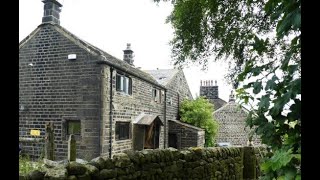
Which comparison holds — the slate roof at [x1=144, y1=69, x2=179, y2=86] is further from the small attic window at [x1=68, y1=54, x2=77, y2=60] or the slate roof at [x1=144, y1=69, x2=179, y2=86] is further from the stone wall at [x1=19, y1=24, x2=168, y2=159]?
the small attic window at [x1=68, y1=54, x2=77, y2=60]

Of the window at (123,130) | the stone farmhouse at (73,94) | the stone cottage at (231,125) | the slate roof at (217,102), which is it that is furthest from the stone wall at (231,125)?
the window at (123,130)

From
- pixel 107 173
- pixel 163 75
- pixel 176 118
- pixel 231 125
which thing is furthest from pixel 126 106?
pixel 231 125

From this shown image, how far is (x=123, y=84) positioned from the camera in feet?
56.2

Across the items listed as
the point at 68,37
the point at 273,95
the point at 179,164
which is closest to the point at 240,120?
the point at 68,37

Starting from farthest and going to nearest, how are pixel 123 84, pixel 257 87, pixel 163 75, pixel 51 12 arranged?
1. pixel 163 75
2. pixel 123 84
3. pixel 51 12
4. pixel 257 87

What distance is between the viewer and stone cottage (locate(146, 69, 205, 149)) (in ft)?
72.9

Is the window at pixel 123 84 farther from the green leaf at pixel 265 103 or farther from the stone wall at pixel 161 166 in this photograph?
the green leaf at pixel 265 103

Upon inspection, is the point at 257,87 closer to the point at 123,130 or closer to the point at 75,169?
the point at 75,169

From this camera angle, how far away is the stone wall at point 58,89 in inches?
592

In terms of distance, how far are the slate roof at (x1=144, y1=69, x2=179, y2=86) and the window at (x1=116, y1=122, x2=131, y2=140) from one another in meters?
6.18

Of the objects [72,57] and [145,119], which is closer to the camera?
[72,57]

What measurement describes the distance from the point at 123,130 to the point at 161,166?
11.7 metres

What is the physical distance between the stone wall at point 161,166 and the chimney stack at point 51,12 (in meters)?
11.8

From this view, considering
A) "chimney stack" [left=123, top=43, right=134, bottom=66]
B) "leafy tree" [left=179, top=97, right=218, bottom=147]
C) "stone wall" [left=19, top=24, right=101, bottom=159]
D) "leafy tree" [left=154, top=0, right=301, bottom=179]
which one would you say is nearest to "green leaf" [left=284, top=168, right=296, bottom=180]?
"leafy tree" [left=154, top=0, right=301, bottom=179]
